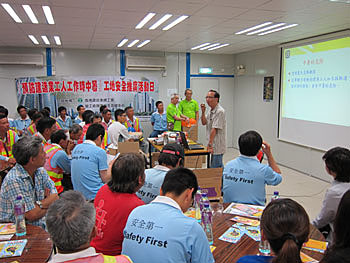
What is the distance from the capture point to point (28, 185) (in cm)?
237

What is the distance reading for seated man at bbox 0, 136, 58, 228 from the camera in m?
2.28

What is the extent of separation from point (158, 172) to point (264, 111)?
6.13 m

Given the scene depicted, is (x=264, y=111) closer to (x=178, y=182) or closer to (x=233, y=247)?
(x=233, y=247)

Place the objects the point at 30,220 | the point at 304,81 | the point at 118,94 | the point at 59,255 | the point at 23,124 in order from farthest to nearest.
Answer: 1. the point at 118,94
2. the point at 23,124
3. the point at 304,81
4. the point at 30,220
5. the point at 59,255

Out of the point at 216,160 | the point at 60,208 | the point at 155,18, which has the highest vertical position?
the point at 155,18

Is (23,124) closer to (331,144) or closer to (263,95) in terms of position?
(263,95)

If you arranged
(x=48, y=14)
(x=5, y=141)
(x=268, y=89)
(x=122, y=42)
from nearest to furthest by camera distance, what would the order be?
(x=5, y=141)
(x=48, y=14)
(x=122, y=42)
(x=268, y=89)

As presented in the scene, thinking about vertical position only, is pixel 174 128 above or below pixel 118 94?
below

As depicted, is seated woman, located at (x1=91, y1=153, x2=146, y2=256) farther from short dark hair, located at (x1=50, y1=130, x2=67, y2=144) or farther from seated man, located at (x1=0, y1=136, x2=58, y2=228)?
short dark hair, located at (x1=50, y1=130, x2=67, y2=144)

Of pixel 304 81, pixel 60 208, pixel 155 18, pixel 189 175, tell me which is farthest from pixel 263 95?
pixel 60 208

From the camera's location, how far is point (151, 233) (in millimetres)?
1484

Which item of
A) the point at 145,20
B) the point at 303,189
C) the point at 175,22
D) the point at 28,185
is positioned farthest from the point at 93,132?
the point at 303,189

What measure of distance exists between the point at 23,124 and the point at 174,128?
12.3ft

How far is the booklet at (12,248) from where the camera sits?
1.82 metres
